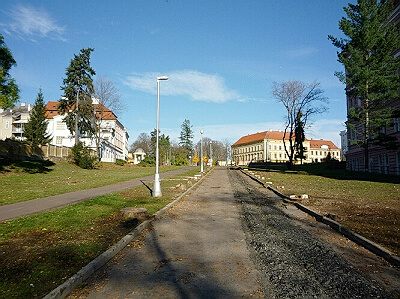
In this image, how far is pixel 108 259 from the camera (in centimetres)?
570

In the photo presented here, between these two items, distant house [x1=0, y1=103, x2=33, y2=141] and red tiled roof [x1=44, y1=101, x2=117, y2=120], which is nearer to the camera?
red tiled roof [x1=44, y1=101, x2=117, y2=120]

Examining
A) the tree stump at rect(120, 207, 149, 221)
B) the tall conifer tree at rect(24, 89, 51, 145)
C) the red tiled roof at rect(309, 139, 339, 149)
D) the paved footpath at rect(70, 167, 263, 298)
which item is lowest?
the paved footpath at rect(70, 167, 263, 298)

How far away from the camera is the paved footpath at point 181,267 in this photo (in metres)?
4.29

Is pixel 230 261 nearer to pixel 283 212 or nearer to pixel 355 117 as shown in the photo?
pixel 283 212

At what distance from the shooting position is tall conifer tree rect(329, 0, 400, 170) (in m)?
30.3

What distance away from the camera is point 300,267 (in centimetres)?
520

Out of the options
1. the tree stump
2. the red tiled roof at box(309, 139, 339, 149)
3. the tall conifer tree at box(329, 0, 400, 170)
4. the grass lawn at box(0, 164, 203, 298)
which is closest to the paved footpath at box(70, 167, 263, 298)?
the grass lawn at box(0, 164, 203, 298)

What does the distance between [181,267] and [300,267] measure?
196cm

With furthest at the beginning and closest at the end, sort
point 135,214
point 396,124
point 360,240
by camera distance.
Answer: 1. point 396,124
2. point 135,214
3. point 360,240

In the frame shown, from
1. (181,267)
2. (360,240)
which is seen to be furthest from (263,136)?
(181,267)

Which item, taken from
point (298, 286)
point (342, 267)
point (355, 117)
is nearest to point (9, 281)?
point (298, 286)

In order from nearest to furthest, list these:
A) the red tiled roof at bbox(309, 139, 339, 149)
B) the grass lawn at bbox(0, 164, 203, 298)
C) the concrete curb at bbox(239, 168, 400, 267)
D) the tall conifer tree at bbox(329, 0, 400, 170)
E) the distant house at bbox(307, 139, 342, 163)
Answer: the grass lawn at bbox(0, 164, 203, 298), the concrete curb at bbox(239, 168, 400, 267), the tall conifer tree at bbox(329, 0, 400, 170), the distant house at bbox(307, 139, 342, 163), the red tiled roof at bbox(309, 139, 339, 149)

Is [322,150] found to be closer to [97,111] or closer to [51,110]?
[51,110]

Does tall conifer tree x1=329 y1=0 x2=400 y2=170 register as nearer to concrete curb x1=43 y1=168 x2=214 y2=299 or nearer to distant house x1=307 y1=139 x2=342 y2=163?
concrete curb x1=43 y1=168 x2=214 y2=299
